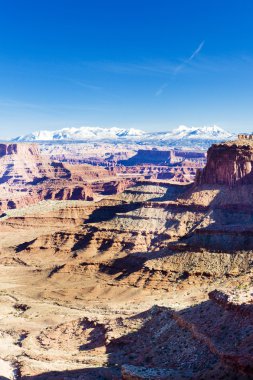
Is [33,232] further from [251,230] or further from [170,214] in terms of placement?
[251,230]

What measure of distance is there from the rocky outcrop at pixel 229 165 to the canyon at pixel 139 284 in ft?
0.82

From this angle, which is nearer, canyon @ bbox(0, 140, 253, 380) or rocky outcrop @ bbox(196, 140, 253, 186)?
canyon @ bbox(0, 140, 253, 380)

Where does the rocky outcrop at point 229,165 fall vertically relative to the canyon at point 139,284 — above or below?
above

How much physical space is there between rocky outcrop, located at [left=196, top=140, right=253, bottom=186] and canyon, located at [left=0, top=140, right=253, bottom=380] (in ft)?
0.82

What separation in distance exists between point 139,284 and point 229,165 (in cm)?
4482

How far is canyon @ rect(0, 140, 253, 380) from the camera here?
149 ft

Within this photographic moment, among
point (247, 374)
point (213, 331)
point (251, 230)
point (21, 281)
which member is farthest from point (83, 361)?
point (21, 281)

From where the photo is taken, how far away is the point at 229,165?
409 ft

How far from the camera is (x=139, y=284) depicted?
92875 millimetres

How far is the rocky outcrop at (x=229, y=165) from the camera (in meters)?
124

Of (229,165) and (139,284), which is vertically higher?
(229,165)

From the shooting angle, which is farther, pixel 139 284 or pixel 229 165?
pixel 229 165

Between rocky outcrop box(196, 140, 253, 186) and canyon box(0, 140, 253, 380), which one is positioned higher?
rocky outcrop box(196, 140, 253, 186)

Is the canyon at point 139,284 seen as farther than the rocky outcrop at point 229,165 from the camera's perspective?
No
